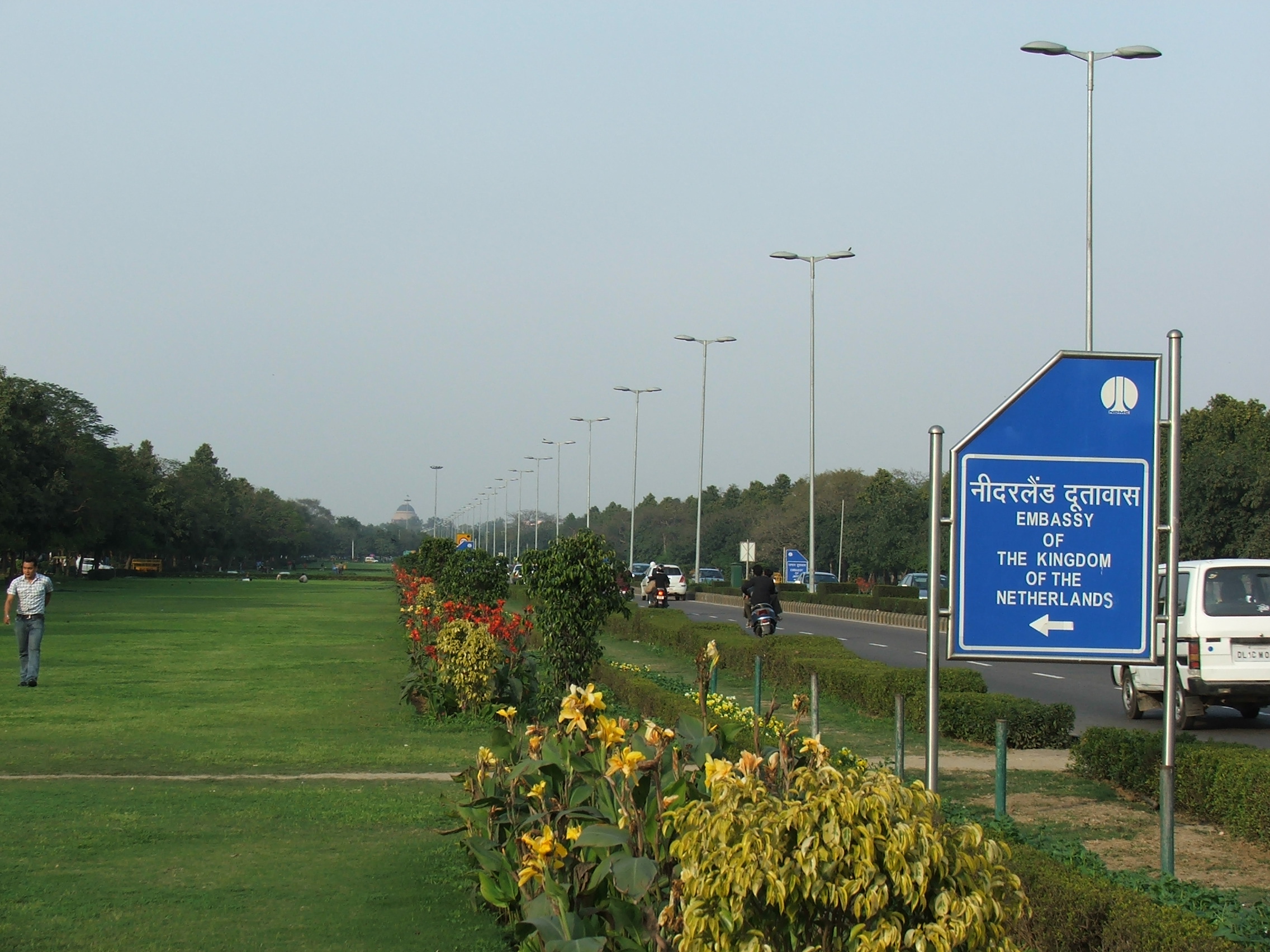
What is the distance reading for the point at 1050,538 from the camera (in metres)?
6.16

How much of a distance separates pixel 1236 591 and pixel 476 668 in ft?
25.4

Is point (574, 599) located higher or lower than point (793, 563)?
higher

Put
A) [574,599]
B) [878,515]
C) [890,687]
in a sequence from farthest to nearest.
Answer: [878,515] → [890,687] → [574,599]

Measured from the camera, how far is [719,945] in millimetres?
3430

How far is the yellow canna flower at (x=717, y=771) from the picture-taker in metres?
3.85

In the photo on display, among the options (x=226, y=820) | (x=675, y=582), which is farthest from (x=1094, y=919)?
(x=675, y=582)

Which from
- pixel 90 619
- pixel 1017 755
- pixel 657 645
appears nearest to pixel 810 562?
pixel 657 645

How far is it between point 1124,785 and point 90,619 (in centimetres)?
3127

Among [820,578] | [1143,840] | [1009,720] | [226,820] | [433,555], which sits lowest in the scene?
[820,578]

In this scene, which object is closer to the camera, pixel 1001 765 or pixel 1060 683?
pixel 1001 765

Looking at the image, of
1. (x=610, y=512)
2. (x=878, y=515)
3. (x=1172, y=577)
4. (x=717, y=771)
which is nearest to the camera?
(x=717, y=771)

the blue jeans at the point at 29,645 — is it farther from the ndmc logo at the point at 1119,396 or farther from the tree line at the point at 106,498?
the tree line at the point at 106,498

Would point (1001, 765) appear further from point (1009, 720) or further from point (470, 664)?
point (470, 664)

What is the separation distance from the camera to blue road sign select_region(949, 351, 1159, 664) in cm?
613
